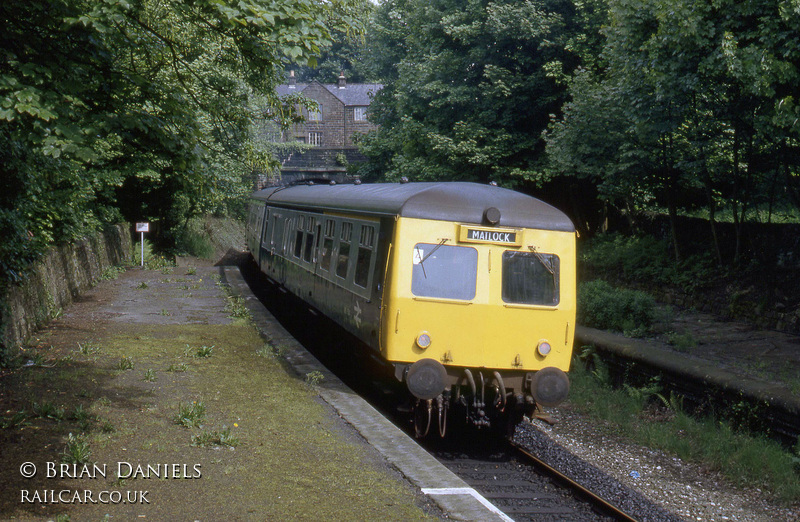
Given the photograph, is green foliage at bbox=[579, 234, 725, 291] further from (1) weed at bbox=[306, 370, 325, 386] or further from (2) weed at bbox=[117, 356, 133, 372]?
(2) weed at bbox=[117, 356, 133, 372]

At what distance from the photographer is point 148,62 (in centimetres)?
751

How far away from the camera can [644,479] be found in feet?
25.8

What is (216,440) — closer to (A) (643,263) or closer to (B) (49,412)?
(B) (49,412)

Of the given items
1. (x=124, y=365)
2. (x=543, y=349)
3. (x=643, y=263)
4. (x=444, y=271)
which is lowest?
(x=124, y=365)

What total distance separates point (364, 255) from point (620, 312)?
21.5ft

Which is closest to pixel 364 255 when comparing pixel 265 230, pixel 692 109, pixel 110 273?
pixel 692 109

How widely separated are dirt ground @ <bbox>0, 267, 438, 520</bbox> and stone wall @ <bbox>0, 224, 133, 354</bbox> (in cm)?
39

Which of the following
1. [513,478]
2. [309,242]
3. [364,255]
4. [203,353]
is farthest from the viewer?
[309,242]

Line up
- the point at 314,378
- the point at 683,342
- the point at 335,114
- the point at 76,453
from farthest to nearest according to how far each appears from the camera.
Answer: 1. the point at 335,114
2. the point at 683,342
3. the point at 314,378
4. the point at 76,453

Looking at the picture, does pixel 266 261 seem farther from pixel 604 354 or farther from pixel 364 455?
pixel 364 455

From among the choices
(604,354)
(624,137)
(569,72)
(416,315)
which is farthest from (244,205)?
(416,315)

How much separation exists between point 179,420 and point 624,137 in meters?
13.0

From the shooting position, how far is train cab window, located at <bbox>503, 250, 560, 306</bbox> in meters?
8.32

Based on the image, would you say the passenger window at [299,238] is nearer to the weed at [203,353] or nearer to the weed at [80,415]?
the weed at [203,353]
